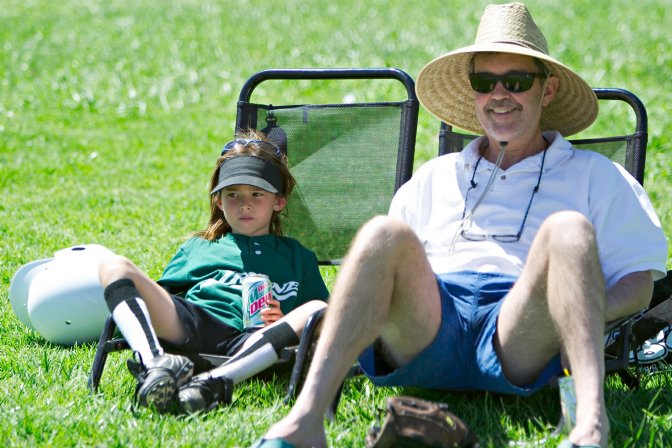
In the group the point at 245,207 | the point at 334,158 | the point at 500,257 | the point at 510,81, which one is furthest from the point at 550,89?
the point at 245,207

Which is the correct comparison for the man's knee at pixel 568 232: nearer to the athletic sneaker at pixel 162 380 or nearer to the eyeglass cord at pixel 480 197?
the eyeglass cord at pixel 480 197

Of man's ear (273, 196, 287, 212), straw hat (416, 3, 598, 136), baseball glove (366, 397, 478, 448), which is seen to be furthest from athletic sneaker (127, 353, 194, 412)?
straw hat (416, 3, 598, 136)

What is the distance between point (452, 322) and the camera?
3.92 m

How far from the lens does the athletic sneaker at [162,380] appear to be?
3.96 meters

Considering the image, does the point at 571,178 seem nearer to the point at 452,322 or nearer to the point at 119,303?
the point at 452,322

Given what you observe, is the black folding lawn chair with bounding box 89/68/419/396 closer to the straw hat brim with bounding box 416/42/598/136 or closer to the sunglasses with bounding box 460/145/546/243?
the straw hat brim with bounding box 416/42/598/136

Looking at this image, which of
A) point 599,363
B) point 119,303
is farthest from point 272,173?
point 599,363

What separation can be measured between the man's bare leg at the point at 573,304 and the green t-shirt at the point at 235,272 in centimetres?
149

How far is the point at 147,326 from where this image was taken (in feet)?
13.9

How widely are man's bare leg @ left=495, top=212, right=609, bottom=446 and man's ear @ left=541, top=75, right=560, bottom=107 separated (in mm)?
1193

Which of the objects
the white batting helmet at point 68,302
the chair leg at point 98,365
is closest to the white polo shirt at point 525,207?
the chair leg at point 98,365

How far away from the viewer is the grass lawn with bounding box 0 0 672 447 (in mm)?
3992

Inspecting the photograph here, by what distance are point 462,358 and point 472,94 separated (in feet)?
5.02

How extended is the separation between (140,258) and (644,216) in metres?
3.98
